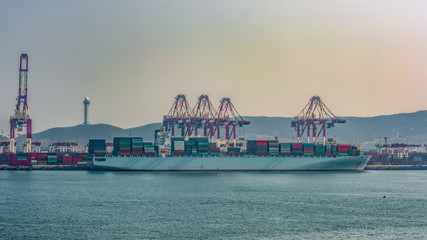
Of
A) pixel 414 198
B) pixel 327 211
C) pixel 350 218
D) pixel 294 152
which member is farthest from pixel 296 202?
pixel 294 152

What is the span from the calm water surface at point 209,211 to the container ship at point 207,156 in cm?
2919

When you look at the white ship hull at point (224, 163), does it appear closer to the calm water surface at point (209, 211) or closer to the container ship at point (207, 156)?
the container ship at point (207, 156)

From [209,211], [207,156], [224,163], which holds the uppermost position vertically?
[207,156]

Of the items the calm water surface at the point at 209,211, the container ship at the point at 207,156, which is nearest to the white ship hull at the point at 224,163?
the container ship at the point at 207,156

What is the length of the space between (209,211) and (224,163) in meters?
61.1

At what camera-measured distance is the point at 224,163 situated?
388ft

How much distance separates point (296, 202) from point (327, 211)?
7355 millimetres

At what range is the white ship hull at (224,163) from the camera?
115 m

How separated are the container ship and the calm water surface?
1149 inches

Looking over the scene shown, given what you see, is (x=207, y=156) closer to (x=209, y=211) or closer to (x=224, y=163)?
(x=224, y=163)

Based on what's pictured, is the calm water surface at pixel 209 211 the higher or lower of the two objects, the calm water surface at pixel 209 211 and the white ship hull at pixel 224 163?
the lower

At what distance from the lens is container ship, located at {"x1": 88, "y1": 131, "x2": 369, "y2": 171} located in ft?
379

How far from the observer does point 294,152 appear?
123 metres

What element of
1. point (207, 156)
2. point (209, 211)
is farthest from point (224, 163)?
point (209, 211)
